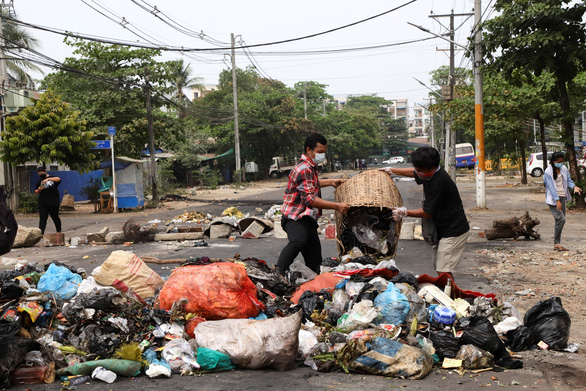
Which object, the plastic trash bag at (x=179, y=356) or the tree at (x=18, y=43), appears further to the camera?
the tree at (x=18, y=43)

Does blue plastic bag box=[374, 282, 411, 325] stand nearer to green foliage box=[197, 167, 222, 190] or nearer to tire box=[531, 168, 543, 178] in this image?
green foliage box=[197, 167, 222, 190]

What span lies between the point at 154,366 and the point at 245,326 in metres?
0.76

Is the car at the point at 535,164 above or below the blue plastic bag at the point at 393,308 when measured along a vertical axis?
above

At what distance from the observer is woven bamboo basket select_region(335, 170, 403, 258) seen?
6750 millimetres

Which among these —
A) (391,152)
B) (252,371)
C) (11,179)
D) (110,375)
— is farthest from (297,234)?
(391,152)

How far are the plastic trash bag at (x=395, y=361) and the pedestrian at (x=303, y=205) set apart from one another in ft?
6.68

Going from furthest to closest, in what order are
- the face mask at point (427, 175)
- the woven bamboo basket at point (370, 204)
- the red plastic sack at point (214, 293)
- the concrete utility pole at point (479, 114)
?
the concrete utility pole at point (479, 114)
the woven bamboo basket at point (370, 204)
the face mask at point (427, 175)
the red plastic sack at point (214, 293)

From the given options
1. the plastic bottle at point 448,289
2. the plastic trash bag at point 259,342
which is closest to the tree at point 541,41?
the plastic bottle at point 448,289

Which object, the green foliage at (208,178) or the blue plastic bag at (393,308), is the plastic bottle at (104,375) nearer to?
the blue plastic bag at (393,308)

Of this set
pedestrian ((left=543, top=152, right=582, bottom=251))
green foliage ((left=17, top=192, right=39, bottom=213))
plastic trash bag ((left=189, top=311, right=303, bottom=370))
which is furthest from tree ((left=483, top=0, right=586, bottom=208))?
green foliage ((left=17, top=192, right=39, bottom=213))

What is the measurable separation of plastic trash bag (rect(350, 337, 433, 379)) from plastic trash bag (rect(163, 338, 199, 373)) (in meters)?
1.25

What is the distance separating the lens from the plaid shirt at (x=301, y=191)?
623cm

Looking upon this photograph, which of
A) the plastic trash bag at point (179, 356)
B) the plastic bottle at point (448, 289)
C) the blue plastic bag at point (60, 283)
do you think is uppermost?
the blue plastic bag at point (60, 283)

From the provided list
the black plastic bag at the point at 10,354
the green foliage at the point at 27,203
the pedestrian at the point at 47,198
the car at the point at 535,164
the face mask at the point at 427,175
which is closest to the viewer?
the black plastic bag at the point at 10,354
